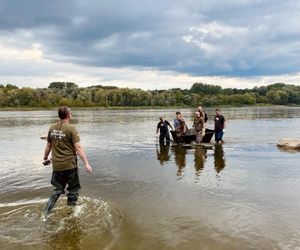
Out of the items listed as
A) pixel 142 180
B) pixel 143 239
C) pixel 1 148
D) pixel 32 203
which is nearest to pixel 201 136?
pixel 142 180

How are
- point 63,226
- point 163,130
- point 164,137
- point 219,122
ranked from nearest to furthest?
point 63,226
point 219,122
point 163,130
point 164,137

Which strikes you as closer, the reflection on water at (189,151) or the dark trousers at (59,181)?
the dark trousers at (59,181)

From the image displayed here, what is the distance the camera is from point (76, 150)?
8.29 meters

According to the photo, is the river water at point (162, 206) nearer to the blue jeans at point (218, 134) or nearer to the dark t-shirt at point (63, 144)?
the dark t-shirt at point (63, 144)

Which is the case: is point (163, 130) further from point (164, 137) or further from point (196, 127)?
point (196, 127)

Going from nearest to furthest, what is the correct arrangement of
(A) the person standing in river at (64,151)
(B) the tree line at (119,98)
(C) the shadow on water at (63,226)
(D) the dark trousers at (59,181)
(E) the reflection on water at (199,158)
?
(C) the shadow on water at (63,226) → (A) the person standing in river at (64,151) → (D) the dark trousers at (59,181) → (E) the reflection on water at (199,158) → (B) the tree line at (119,98)

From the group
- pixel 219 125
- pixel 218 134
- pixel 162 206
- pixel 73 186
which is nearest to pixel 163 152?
pixel 219 125

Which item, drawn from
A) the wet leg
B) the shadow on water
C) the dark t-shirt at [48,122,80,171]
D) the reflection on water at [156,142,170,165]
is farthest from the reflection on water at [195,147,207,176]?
the dark t-shirt at [48,122,80,171]

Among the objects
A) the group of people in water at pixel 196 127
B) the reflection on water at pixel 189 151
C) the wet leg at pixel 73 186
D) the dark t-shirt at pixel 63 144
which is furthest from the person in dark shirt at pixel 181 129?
the dark t-shirt at pixel 63 144

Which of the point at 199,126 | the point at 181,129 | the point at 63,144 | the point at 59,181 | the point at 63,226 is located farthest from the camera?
the point at 181,129

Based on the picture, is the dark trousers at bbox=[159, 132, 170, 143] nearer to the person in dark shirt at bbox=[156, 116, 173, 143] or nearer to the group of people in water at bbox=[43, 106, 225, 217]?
the person in dark shirt at bbox=[156, 116, 173, 143]

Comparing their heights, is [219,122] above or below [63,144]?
below

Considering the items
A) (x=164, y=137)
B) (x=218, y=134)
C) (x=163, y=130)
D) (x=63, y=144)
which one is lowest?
(x=164, y=137)

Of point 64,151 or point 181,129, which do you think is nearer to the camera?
point 64,151
